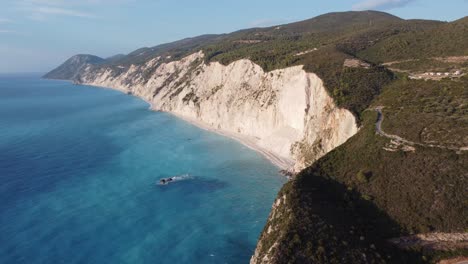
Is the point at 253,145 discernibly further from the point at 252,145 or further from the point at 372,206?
the point at 372,206

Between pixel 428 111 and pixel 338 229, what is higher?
pixel 428 111

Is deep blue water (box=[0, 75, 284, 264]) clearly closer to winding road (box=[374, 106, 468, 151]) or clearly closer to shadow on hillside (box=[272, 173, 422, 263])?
shadow on hillside (box=[272, 173, 422, 263])

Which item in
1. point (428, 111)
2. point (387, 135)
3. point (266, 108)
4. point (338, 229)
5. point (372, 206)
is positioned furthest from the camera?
point (266, 108)

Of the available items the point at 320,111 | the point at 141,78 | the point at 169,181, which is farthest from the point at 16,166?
the point at 141,78

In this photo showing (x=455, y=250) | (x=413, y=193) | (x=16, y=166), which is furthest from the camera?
(x=16, y=166)

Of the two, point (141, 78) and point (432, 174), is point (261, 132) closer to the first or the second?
point (432, 174)

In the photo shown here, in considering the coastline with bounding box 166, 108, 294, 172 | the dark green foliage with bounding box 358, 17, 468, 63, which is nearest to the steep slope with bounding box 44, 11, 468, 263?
the dark green foliage with bounding box 358, 17, 468, 63

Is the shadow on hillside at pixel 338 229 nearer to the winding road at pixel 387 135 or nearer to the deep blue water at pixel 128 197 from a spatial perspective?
the deep blue water at pixel 128 197

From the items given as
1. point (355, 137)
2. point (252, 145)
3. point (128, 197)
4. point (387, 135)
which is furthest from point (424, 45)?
point (128, 197)
